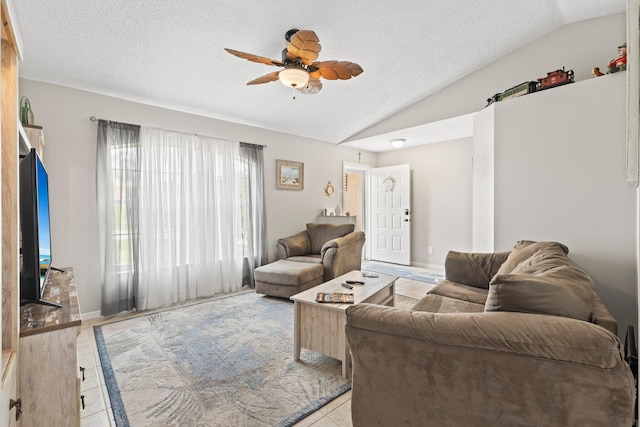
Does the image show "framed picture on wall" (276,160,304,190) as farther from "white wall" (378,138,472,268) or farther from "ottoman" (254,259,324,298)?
"white wall" (378,138,472,268)

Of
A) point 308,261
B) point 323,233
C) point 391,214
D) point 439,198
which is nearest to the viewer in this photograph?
point 308,261

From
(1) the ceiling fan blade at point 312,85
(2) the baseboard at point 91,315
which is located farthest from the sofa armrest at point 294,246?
(1) the ceiling fan blade at point 312,85

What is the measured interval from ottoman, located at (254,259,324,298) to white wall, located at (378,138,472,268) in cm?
270

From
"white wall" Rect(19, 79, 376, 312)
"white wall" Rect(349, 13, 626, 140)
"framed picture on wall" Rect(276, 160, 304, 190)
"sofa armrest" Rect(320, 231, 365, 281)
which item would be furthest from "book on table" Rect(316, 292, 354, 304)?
"white wall" Rect(349, 13, 626, 140)

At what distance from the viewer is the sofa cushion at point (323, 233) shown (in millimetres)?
4691

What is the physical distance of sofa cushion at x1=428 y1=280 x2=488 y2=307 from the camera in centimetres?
227

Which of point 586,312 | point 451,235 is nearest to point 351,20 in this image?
point 586,312

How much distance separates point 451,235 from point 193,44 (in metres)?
4.76

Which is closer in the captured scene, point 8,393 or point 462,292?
point 8,393

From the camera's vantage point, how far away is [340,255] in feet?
12.9

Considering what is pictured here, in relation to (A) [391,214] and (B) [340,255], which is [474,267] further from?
(A) [391,214]

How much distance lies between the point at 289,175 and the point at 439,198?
278cm

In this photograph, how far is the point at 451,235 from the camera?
17.4 feet

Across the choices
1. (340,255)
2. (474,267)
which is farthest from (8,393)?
(340,255)
